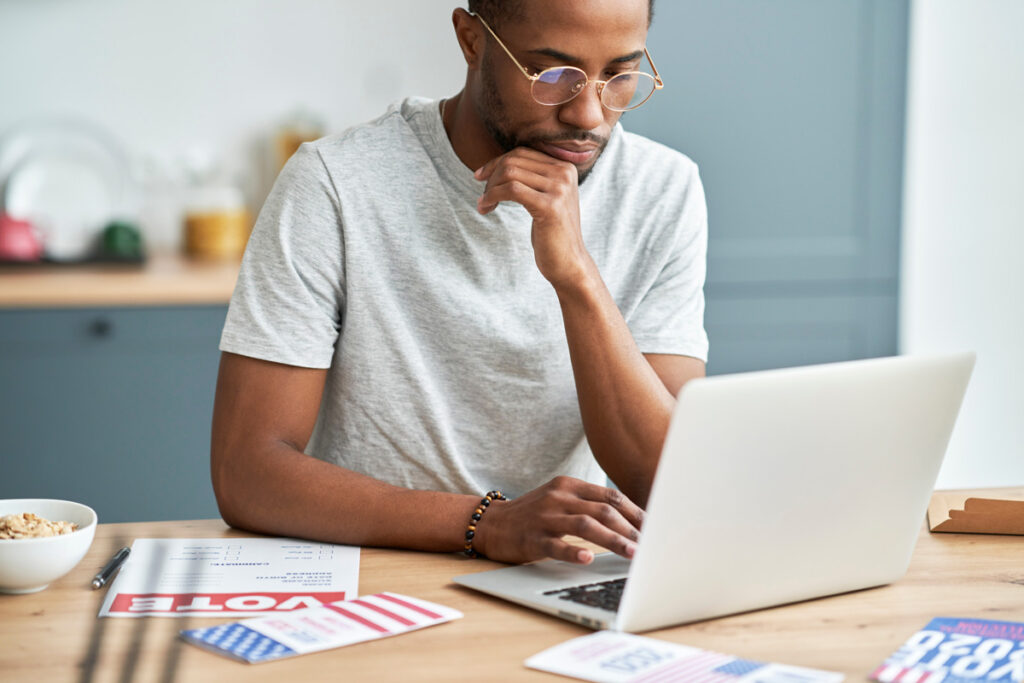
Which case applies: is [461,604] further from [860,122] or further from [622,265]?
[860,122]

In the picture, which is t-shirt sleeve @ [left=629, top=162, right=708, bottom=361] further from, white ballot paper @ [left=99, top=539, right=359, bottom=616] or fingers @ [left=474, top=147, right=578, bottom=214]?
white ballot paper @ [left=99, top=539, right=359, bottom=616]

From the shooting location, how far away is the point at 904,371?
36.2 inches

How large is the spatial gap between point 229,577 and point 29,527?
0.18m

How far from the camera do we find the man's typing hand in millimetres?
1048

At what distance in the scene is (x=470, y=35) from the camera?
1.45 m

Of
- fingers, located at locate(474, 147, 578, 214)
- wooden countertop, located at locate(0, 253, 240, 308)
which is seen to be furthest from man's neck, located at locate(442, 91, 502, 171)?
wooden countertop, located at locate(0, 253, 240, 308)

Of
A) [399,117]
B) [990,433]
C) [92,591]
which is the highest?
[399,117]

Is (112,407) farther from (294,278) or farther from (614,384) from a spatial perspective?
(614,384)

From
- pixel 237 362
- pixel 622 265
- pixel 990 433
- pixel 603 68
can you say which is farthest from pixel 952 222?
pixel 237 362

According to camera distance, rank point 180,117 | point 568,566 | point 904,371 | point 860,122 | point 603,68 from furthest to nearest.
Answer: point 180,117
point 860,122
point 603,68
point 568,566
point 904,371

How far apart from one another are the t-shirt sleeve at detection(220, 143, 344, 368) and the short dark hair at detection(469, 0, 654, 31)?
284 millimetres

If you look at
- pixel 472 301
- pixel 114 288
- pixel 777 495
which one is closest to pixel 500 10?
pixel 472 301

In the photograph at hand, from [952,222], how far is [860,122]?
1.31 feet

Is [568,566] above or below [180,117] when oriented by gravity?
below
